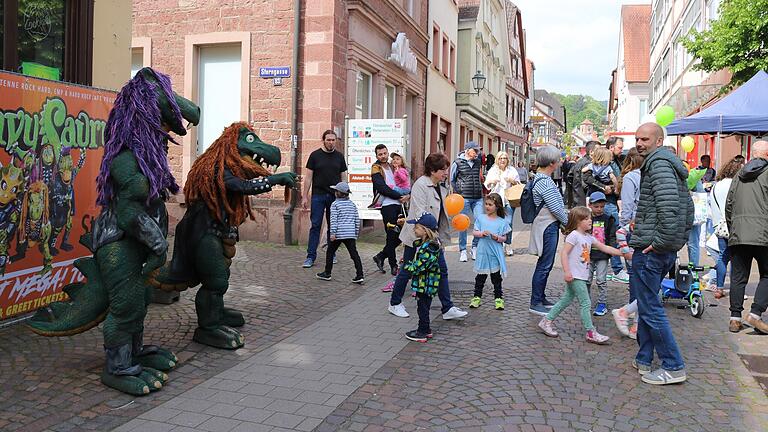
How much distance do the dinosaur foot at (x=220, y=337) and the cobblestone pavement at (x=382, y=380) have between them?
92 millimetres

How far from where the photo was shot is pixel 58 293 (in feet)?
19.5

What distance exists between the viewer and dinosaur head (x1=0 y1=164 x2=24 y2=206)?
207 inches

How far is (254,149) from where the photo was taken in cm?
541

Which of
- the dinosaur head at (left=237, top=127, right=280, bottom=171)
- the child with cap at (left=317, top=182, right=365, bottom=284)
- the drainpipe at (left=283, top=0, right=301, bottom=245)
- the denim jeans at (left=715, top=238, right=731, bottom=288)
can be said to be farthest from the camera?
the drainpipe at (left=283, top=0, right=301, bottom=245)

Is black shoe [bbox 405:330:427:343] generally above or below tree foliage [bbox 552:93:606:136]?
below

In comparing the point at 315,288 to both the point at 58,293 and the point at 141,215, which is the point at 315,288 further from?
the point at 141,215

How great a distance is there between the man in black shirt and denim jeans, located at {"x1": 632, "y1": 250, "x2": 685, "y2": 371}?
522 cm

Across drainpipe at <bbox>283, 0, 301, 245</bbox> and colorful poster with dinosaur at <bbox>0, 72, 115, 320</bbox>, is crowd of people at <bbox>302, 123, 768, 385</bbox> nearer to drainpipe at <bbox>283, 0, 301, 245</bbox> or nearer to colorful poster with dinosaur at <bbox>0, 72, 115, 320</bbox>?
drainpipe at <bbox>283, 0, 301, 245</bbox>

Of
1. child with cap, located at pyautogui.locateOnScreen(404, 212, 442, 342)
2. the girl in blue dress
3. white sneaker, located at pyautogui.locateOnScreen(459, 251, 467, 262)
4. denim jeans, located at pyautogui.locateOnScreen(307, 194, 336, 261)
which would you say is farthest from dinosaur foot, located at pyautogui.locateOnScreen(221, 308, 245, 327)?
white sneaker, located at pyautogui.locateOnScreen(459, 251, 467, 262)

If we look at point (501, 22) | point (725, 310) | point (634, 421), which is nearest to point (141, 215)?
point (634, 421)

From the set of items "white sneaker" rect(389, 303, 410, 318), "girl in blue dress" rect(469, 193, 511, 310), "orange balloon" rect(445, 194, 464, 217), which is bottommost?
"white sneaker" rect(389, 303, 410, 318)

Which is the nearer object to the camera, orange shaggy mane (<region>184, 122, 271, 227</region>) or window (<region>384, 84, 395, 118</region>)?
orange shaggy mane (<region>184, 122, 271, 227</region>)

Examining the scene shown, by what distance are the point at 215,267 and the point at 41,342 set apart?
1.51 meters

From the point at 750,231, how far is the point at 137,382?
219 inches
